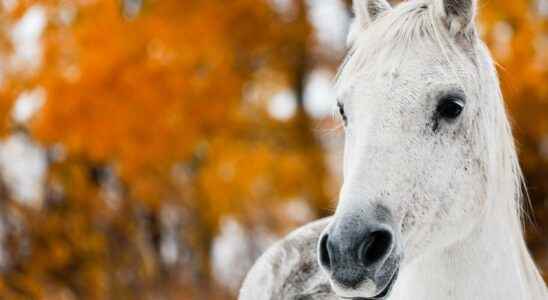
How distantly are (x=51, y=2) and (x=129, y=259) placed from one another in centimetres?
366

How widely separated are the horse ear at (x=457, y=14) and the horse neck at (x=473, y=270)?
0.65 metres

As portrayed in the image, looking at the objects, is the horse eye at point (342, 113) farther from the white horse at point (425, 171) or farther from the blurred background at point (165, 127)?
the blurred background at point (165, 127)

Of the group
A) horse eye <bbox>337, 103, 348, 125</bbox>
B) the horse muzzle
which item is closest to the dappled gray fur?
horse eye <bbox>337, 103, 348, 125</bbox>

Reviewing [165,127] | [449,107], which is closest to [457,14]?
[449,107]

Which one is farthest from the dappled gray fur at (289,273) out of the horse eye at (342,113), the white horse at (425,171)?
the horse eye at (342,113)

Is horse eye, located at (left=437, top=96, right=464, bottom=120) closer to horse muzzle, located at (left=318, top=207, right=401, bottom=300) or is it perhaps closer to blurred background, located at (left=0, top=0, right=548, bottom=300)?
horse muzzle, located at (left=318, top=207, right=401, bottom=300)

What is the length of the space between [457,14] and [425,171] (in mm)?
587

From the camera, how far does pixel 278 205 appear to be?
1332cm

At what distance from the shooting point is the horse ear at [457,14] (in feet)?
Answer: 9.11

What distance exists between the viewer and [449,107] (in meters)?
2.64

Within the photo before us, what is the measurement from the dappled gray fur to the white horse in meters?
0.80

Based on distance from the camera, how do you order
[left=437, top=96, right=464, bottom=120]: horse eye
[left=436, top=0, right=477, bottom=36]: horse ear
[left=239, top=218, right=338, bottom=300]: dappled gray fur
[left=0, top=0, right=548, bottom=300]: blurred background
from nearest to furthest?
[left=437, top=96, right=464, bottom=120]: horse eye → [left=436, top=0, right=477, bottom=36]: horse ear → [left=239, top=218, right=338, bottom=300]: dappled gray fur → [left=0, top=0, right=548, bottom=300]: blurred background

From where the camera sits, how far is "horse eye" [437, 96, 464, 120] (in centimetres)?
263

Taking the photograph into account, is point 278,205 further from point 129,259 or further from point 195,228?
point 129,259
